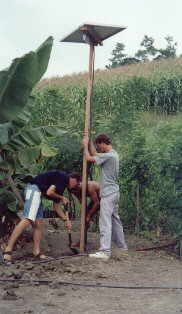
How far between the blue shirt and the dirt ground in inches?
42.1

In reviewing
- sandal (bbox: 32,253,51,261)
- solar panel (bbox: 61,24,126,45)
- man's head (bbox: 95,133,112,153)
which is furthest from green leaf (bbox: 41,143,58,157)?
solar panel (bbox: 61,24,126,45)

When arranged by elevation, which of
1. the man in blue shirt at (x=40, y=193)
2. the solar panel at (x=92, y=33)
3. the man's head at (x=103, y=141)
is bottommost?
the man in blue shirt at (x=40, y=193)

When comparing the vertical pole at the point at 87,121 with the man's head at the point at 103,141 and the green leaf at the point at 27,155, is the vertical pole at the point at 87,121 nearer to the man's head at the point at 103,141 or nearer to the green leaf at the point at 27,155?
the man's head at the point at 103,141

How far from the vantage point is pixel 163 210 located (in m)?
9.34

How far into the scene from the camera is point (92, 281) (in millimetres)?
7355

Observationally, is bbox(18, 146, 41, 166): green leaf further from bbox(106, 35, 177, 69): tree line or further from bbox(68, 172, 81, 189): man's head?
bbox(106, 35, 177, 69): tree line

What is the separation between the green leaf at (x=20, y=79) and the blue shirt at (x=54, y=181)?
112 cm

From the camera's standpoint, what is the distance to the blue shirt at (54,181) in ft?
28.7

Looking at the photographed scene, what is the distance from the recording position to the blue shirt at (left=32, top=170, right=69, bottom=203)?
345 inches

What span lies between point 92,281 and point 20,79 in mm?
2885

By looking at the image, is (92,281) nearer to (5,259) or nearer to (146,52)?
(5,259)

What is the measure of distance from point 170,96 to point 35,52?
2079cm

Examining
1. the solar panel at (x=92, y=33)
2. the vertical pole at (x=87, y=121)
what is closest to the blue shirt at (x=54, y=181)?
the vertical pole at (x=87, y=121)

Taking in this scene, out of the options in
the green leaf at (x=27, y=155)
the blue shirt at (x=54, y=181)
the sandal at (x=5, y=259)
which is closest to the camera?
the sandal at (x=5, y=259)
